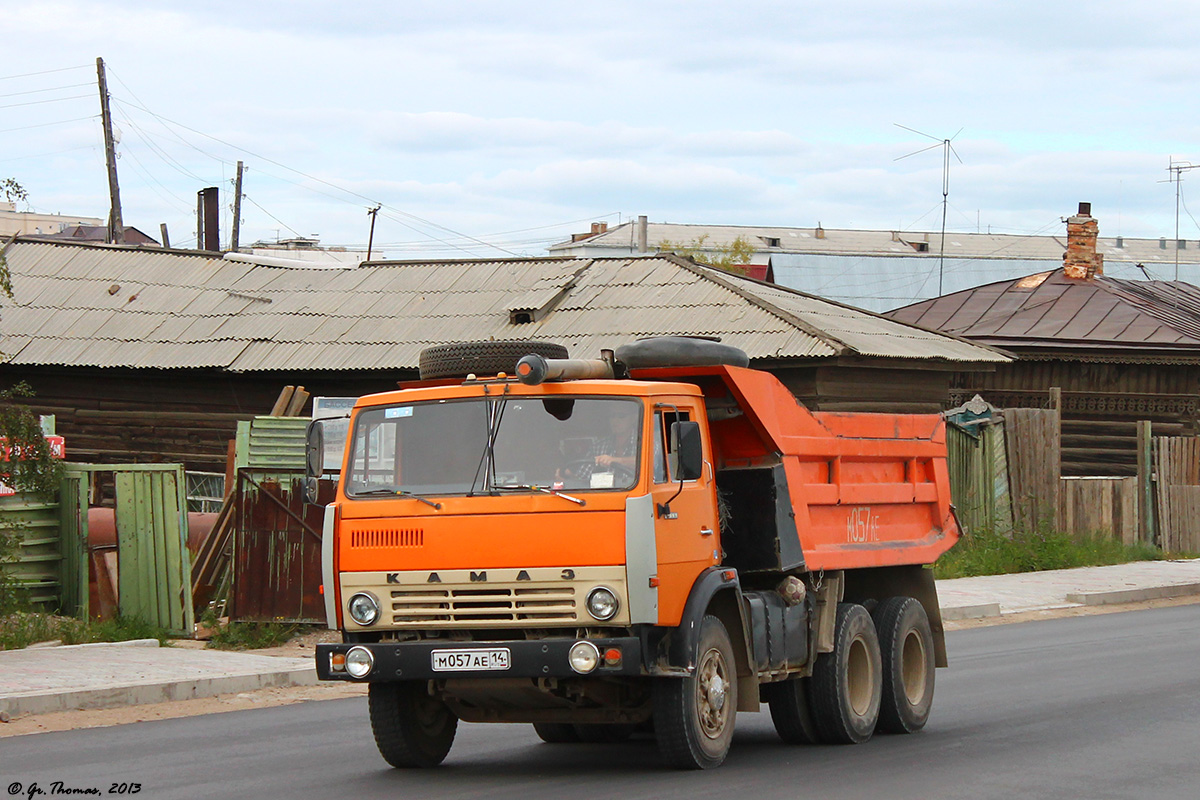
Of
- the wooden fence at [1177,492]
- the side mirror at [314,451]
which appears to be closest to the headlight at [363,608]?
the side mirror at [314,451]

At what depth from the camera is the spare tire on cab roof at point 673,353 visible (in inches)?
350

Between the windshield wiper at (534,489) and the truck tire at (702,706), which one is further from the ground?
the windshield wiper at (534,489)

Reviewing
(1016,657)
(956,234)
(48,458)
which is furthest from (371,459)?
(956,234)

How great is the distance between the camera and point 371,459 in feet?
28.0

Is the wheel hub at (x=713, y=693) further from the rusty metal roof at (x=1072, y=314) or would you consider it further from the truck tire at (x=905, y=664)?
the rusty metal roof at (x=1072, y=314)

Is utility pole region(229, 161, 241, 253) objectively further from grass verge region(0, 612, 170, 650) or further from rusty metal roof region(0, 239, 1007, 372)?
grass verge region(0, 612, 170, 650)

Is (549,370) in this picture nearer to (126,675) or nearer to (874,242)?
(126,675)

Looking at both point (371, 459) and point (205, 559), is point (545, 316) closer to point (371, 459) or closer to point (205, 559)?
point (205, 559)

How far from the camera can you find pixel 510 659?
7859 mm

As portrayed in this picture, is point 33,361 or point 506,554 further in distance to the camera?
point 33,361

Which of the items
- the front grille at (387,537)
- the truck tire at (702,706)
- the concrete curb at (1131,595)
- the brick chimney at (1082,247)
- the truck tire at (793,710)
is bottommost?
the concrete curb at (1131,595)

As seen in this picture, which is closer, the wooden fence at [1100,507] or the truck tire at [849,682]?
the truck tire at [849,682]

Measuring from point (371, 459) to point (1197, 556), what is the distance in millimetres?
22749

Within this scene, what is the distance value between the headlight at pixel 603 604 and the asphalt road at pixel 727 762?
91cm
